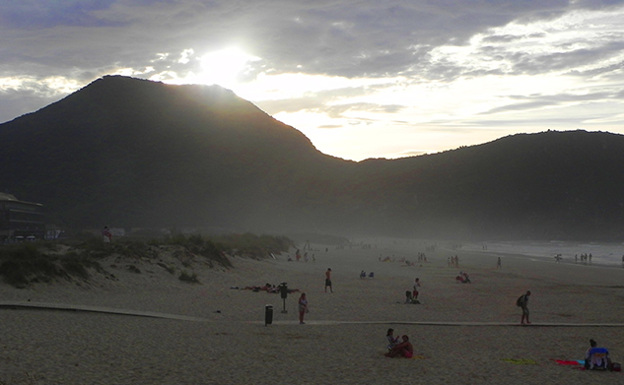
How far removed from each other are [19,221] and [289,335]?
43778 mm

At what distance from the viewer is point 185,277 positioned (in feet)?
80.1

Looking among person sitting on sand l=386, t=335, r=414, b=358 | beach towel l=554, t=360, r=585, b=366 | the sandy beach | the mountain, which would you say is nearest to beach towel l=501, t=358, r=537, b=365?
the sandy beach

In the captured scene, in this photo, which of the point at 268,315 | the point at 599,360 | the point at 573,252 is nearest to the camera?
the point at 599,360

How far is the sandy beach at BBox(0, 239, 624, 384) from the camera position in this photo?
34.4 ft

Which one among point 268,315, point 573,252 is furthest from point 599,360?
point 573,252

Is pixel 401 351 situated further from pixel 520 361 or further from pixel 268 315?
pixel 268 315

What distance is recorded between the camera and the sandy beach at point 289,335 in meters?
10.5

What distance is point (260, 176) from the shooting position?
114 meters

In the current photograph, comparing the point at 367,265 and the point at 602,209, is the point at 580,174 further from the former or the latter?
the point at 367,265

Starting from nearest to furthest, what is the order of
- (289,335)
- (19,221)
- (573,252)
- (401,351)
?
(401,351) → (289,335) → (19,221) → (573,252)

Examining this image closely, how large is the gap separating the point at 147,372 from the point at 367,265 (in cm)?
3454

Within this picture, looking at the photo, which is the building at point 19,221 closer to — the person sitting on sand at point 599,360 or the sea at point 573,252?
the person sitting on sand at point 599,360

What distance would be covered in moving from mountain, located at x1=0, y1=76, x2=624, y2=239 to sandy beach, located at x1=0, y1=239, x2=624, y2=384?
64.7m

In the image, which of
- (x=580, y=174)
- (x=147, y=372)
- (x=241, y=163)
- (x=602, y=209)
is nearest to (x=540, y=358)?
(x=147, y=372)
